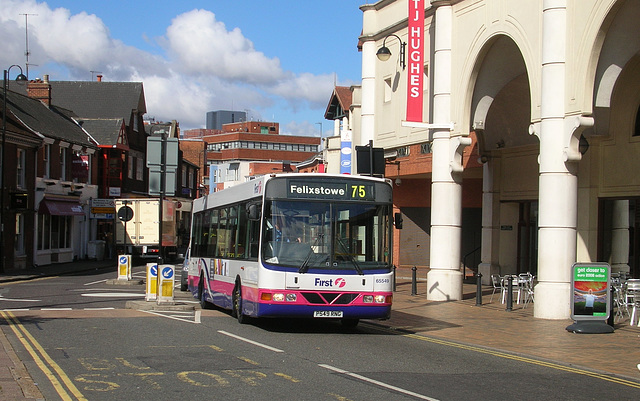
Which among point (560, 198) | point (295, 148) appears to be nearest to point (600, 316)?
point (560, 198)

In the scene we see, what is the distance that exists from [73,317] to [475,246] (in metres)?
23.2

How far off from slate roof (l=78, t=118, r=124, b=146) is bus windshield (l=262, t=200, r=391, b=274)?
41.6 m

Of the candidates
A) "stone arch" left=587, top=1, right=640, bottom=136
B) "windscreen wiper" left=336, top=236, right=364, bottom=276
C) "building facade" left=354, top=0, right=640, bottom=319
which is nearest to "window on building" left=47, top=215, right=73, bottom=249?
"building facade" left=354, top=0, right=640, bottom=319

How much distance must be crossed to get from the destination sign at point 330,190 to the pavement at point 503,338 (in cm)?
295

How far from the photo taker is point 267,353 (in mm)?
12070

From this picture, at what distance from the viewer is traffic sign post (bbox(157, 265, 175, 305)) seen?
63.6 ft

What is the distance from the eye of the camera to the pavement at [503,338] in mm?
10859

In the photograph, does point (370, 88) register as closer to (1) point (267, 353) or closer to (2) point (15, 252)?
(1) point (267, 353)

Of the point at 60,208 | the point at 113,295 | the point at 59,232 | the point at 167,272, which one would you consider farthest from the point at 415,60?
the point at 59,232

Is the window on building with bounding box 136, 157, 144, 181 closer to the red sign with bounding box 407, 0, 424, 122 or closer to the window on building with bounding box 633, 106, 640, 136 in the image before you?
the red sign with bounding box 407, 0, 424, 122

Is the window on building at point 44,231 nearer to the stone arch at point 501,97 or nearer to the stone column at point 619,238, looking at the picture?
the stone arch at point 501,97

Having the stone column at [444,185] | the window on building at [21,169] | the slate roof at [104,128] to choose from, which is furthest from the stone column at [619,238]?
the slate roof at [104,128]

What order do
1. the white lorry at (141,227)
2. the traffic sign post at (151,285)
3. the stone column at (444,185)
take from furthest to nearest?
the white lorry at (141,227) → the stone column at (444,185) → the traffic sign post at (151,285)

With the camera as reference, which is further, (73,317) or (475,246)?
(475,246)
